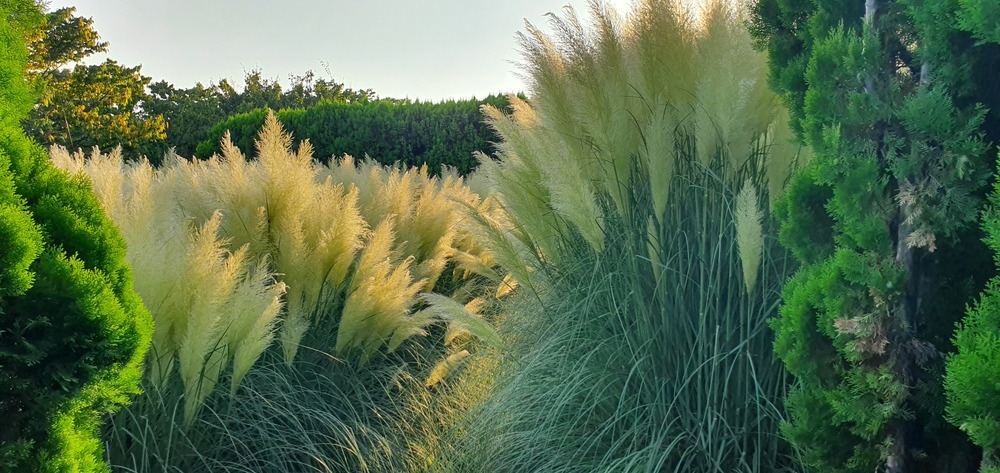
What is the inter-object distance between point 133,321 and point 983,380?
5.77 feet

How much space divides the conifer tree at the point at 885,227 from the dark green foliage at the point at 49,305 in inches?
65.2

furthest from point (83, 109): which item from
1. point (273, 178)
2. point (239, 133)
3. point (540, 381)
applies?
point (540, 381)

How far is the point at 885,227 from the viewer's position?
5.44 ft

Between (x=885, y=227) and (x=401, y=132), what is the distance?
1004 centimetres

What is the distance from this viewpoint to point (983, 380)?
1299 millimetres

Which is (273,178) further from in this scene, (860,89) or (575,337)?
(860,89)

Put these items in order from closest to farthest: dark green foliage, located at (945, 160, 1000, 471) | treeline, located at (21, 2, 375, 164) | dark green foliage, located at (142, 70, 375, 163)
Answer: dark green foliage, located at (945, 160, 1000, 471) < treeline, located at (21, 2, 375, 164) < dark green foliage, located at (142, 70, 375, 163)

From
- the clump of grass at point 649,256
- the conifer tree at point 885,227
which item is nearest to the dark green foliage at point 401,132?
the clump of grass at point 649,256

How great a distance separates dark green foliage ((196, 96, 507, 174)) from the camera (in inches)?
437

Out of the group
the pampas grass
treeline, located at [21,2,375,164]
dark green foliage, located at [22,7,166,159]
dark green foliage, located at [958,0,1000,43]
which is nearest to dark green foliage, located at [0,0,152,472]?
the pampas grass

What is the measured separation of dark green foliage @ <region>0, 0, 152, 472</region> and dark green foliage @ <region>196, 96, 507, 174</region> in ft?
30.3

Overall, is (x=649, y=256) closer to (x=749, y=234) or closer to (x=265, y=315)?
(x=749, y=234)

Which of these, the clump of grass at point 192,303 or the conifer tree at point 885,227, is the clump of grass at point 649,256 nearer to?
the conifer tree at point 885,227

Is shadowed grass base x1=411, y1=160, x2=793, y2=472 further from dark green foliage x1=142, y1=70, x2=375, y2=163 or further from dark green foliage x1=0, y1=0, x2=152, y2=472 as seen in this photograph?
dark green foliage x1=142, y1=70, x2=375, y2=163
